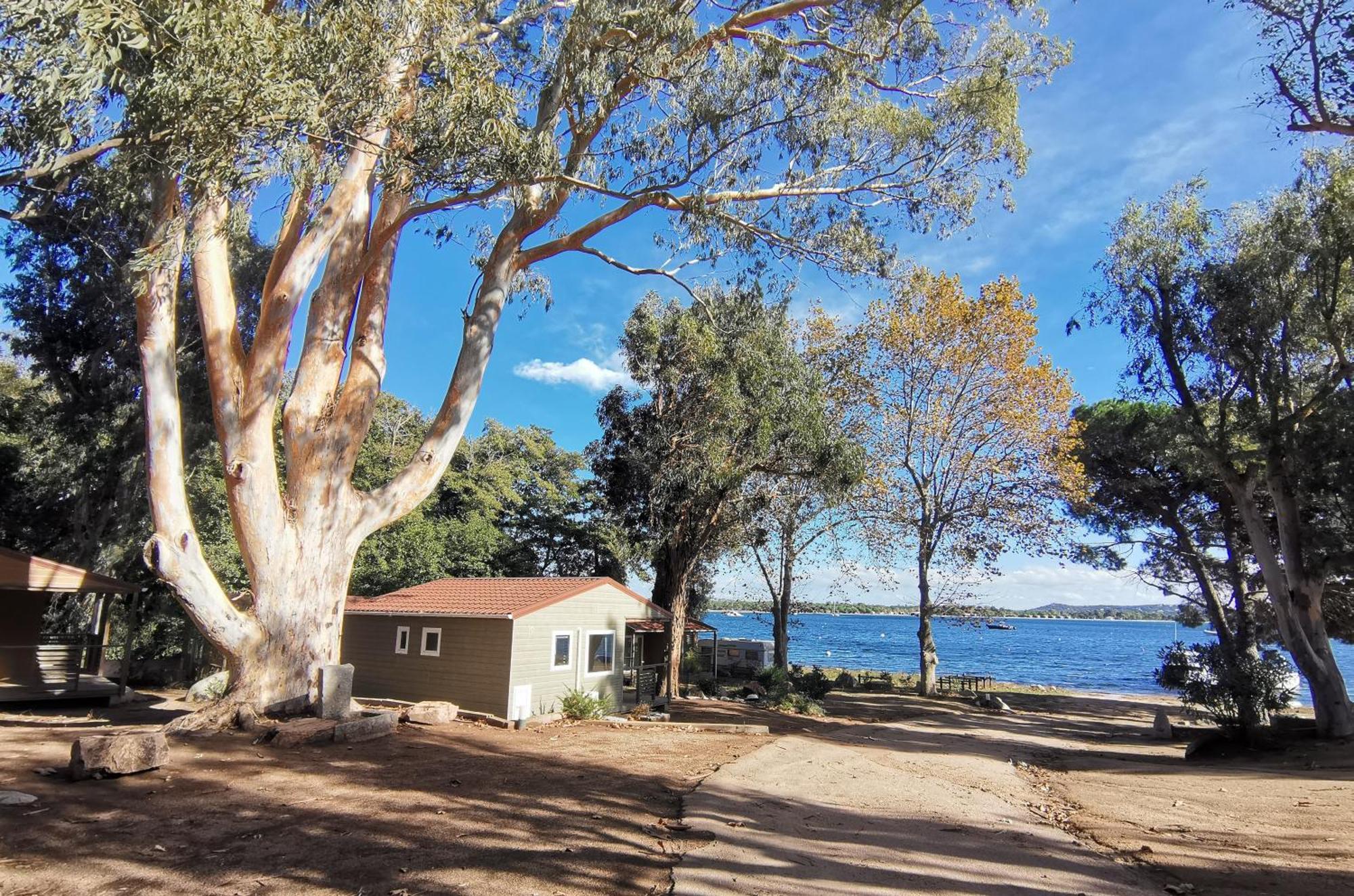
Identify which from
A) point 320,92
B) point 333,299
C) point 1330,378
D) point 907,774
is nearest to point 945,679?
point 1330,378

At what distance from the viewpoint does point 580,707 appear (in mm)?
15703

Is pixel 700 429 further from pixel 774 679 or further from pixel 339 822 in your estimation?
pixel 339 822

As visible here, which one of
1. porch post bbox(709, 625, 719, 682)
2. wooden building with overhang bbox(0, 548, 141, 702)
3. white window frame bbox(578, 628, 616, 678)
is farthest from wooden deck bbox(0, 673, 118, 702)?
porch post bbox(709, 625, 719, 682)

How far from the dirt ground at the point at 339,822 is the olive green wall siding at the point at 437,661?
571cm

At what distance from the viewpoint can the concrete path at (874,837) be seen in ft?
16.0

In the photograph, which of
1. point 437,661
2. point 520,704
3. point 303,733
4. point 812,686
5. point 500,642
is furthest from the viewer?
point 812,686

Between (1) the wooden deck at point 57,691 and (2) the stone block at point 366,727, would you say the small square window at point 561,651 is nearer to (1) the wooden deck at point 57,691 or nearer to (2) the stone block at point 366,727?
(2) the stone block at point 366,727

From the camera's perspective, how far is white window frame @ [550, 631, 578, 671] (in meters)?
16.3

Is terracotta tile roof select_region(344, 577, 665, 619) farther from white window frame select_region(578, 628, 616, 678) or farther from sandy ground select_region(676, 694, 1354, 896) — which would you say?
sandy ground select_region(676, 694, 1354, 896)

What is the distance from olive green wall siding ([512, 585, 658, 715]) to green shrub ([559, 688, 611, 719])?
474 mm

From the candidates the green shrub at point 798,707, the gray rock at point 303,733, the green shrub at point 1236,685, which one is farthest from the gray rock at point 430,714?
the green shrub at point 1236,685

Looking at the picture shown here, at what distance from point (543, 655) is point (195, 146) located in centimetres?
1151

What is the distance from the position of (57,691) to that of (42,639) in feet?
15.7

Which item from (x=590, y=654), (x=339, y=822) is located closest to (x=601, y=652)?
(x=590, y=654)
